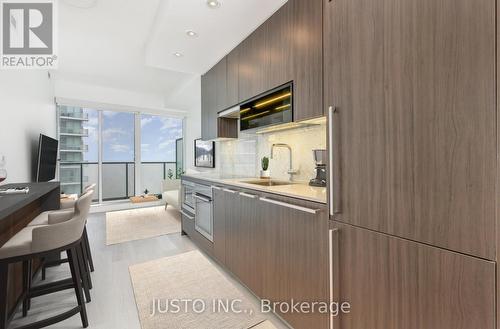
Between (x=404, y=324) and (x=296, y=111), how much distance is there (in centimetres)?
142

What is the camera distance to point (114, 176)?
5.87 metres

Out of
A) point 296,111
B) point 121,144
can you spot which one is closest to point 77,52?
point 121,144

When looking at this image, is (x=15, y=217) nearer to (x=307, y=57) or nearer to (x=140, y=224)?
(x=140, y=224)

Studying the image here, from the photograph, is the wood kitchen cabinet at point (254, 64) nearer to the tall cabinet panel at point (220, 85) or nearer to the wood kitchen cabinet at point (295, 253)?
the tall cabinet panel at point (220, 85)

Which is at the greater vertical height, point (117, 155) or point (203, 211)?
point (117, 155)

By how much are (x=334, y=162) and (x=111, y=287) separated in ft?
7.58

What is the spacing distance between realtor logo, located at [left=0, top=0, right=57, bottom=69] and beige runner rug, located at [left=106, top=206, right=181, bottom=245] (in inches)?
99.9

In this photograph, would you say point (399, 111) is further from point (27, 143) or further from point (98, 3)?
→ point (27, 143)

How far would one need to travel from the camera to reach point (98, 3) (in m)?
2.44

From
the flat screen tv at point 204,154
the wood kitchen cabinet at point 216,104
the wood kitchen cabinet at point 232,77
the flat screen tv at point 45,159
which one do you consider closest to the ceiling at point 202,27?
the wood kitchen cabinet at point 232,77

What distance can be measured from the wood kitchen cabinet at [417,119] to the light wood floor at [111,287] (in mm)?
1297

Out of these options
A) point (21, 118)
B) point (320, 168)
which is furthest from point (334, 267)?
point (21, 118)

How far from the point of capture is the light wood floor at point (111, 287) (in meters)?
1.72

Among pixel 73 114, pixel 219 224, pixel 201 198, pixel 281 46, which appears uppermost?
pixel 73 114
